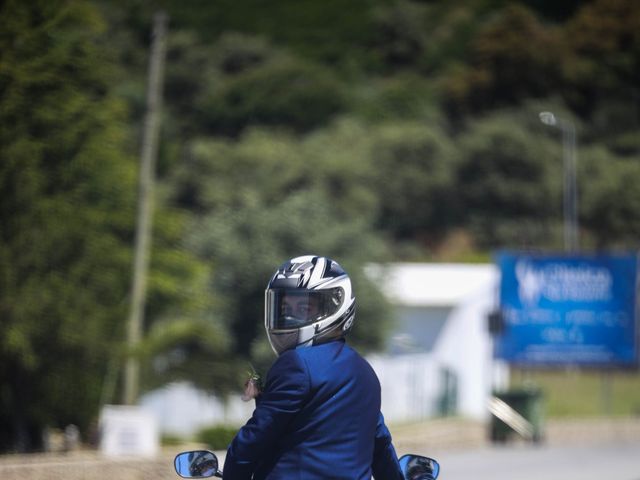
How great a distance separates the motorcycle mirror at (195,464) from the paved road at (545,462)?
11.7 m

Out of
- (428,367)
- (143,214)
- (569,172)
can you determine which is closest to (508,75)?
(569,172)

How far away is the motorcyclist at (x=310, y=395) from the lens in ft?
12.4

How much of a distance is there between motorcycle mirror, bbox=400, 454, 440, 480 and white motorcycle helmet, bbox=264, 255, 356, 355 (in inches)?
21.8

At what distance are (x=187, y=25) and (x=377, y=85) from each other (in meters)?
22.9

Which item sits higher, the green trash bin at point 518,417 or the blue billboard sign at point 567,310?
the blue billboard sign at point 567,310

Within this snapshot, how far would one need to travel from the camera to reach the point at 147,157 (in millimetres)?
26234

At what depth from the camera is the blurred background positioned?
26.4 meters

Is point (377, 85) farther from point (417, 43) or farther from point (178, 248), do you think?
point (178, 248)

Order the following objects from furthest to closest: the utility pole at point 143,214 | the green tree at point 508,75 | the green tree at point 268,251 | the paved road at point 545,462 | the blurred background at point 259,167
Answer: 1. the green tree at point 508,75
2. the green tree at point 268,251
3. the blurred background at point 259,167
4. the utility pole at point 143,214
5. the paved road at point 545,462

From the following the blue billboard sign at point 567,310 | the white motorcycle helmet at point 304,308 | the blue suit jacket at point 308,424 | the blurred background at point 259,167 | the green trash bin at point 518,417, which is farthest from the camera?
the blue billboard sign at point 567,310

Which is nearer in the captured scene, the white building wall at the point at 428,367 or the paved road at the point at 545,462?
the paved road at the point at 545,462

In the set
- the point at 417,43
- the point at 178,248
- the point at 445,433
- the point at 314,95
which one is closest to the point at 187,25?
the point at 417,43

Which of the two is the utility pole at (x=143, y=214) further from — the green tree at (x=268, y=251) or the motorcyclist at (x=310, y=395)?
the motorcyclist at (x=310, y=395)

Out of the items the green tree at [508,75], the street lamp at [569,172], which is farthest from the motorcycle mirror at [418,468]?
the green tree at [508,75]
